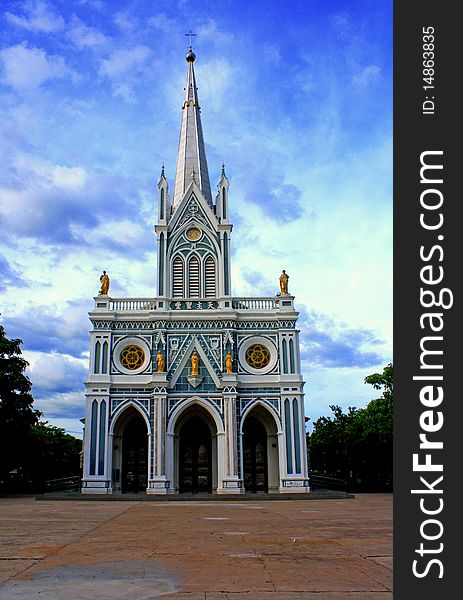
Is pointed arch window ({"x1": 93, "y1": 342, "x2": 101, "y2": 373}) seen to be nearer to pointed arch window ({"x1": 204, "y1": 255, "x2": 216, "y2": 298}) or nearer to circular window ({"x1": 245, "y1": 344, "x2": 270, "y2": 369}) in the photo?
pointed arch window ({"x1": 204, "y1": 255, "x2": 216, "y2": 298})

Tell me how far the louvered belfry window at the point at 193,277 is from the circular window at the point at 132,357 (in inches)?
181

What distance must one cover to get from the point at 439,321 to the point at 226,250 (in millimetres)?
33035

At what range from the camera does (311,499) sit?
29.0 metres

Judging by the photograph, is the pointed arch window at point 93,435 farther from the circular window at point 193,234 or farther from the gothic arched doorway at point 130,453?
the circular window at point 193,234

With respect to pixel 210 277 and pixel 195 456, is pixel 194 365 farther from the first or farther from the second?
pixel 210 277

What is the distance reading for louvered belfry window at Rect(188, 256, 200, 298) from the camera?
1440 inches

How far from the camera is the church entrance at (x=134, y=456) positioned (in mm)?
34719

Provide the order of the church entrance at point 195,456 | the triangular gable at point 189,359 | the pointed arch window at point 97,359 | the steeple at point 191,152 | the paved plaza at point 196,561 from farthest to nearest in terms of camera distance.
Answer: the steeple at point 191,152
the church entrance at point 195,456
the pointed arch window at point 97,359
the triangular gable at point 189,359
the paved plaza at point 196,561

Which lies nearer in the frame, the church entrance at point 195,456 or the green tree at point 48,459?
the church entrance at point 195,456

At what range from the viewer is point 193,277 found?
121 feet

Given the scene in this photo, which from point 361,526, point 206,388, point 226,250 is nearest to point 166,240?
point 226,250

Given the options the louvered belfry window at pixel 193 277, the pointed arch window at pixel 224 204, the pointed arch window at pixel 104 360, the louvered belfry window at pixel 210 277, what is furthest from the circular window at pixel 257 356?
the pointed arch window at pixel 224 204

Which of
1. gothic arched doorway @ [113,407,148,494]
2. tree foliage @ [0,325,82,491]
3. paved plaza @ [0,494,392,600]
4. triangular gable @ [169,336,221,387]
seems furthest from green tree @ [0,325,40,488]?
paved plaza @ [0,494,392,600]

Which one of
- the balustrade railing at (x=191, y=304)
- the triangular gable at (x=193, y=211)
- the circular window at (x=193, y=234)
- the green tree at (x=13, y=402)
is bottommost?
the green tree at (x=13, y=402)
